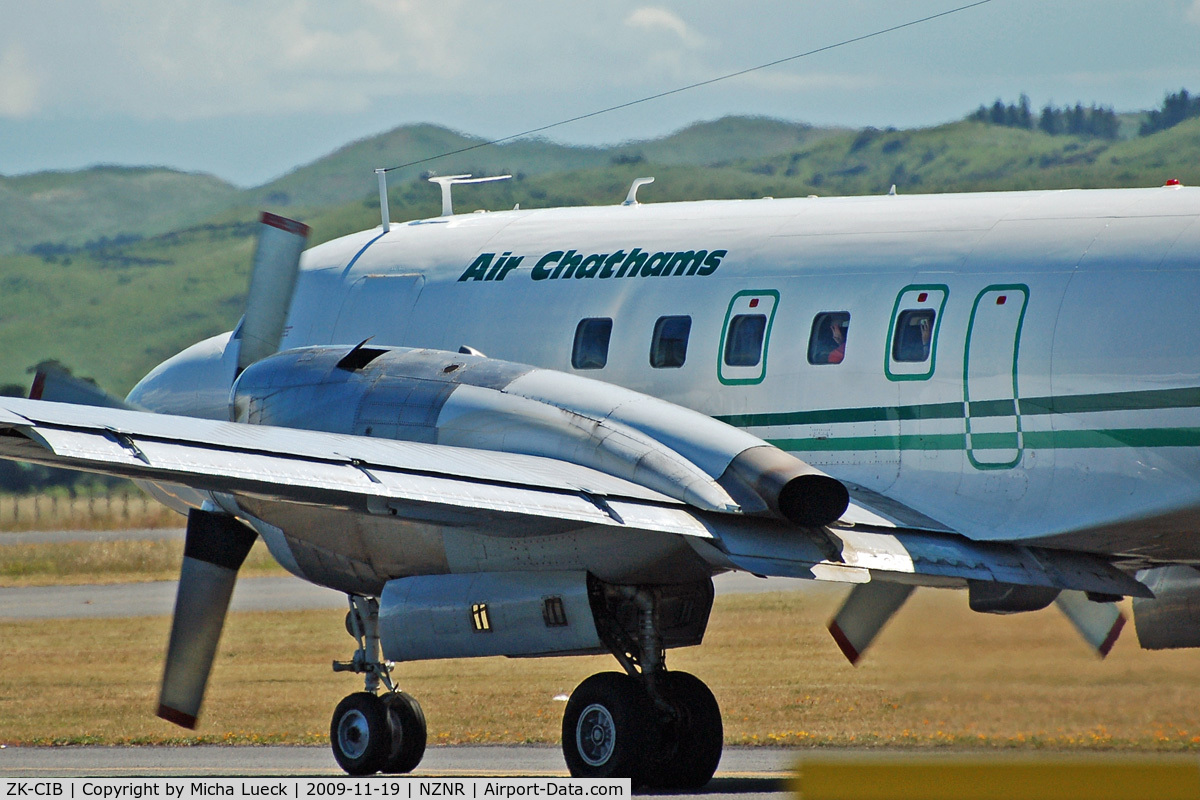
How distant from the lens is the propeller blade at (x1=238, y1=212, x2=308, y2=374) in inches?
632

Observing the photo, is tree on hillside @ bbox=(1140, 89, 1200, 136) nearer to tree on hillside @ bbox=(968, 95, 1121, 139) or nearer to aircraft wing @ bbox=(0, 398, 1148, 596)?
tree on hillside @ bbox=(968, 95, 1121, 139)

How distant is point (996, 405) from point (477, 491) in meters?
4.11

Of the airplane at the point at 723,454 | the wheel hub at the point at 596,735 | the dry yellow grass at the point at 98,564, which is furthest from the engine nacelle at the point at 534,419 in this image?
the dry yellow grass at the point at 98,564

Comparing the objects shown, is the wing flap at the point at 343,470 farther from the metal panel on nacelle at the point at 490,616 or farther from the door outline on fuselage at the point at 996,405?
the door outline on fuselage at the point at 996,405

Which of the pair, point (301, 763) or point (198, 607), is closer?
point (198, 607)

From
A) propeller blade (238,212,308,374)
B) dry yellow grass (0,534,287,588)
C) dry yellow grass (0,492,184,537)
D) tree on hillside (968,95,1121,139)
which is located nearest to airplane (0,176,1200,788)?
propeller blade (238,212,308,374)

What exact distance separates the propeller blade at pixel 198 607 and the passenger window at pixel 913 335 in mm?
6287

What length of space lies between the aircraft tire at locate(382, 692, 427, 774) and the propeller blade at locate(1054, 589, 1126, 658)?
5.79 metres

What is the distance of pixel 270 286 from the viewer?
16.1 meters

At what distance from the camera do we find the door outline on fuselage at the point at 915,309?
13242 mm

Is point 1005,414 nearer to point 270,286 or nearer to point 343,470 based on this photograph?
point 343,470

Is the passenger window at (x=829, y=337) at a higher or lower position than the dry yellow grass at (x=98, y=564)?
higher

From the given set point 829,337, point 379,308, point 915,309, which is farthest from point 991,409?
point 379,308

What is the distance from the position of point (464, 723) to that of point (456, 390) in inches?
296
